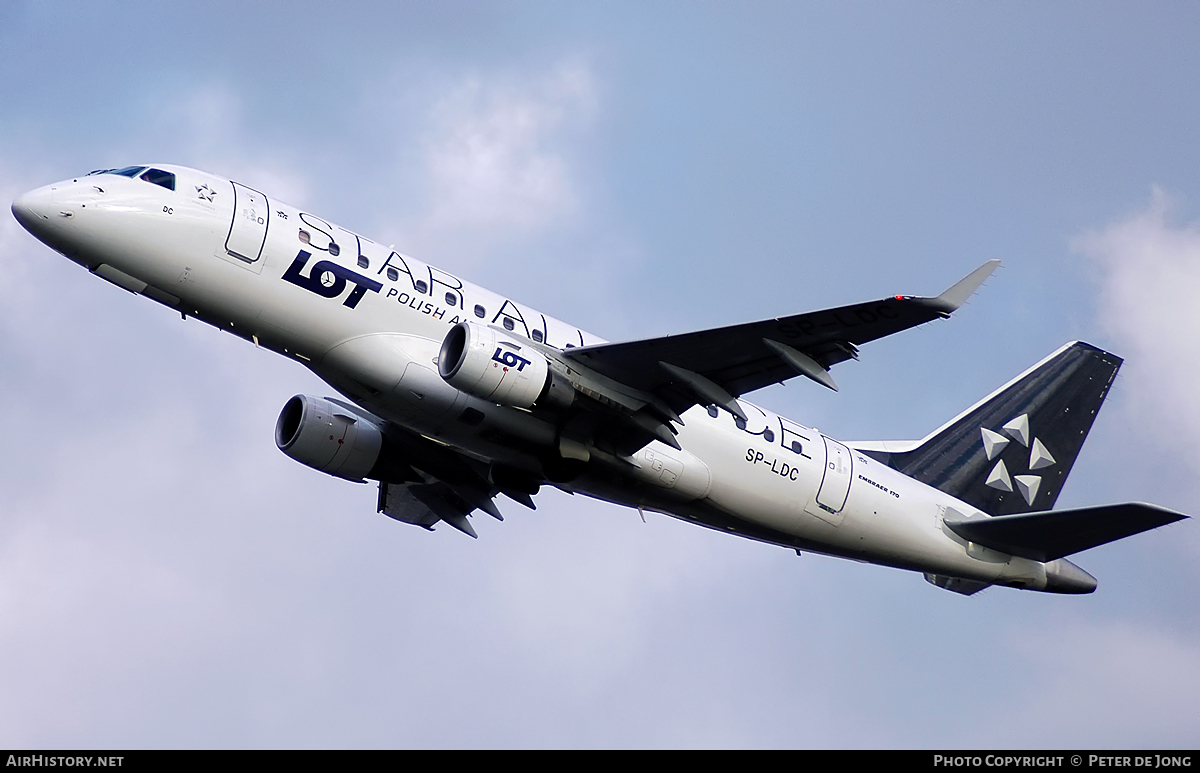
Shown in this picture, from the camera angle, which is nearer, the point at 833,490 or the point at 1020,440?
the point at 833,490

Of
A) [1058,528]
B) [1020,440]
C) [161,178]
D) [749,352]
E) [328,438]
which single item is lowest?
[1058,528]

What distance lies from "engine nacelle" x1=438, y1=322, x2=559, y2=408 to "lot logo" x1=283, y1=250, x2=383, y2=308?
7.24 ft

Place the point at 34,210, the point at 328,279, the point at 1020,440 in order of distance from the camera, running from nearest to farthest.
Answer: the point at 34,210 < the point at 328,279 < the point at 1020,440

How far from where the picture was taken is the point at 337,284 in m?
25.2

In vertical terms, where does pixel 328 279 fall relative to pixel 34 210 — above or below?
below

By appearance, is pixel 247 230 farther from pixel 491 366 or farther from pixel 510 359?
pixel 510 359

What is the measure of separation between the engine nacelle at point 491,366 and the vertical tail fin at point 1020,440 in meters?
11.1

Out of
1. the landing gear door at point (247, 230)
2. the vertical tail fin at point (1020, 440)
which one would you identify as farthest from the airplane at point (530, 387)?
the vertical tail fin at point (1020, 440)

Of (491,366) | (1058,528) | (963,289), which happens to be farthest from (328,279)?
(1058,528)

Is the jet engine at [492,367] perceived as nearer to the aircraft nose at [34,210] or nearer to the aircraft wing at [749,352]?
the aircraft wing at [749,352]

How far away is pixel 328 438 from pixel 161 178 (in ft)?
25.0

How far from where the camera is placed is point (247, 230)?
2503 cm

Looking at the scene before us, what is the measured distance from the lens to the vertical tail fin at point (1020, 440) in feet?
107
